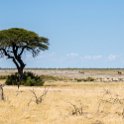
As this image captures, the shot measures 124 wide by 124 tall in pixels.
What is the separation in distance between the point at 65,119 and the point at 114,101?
21.2 feet

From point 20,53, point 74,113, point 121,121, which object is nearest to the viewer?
point 121,121

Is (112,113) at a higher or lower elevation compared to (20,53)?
lower

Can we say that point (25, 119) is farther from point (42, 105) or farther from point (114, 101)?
point (114, 101)

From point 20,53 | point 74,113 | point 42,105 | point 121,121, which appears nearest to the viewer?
point 121,121

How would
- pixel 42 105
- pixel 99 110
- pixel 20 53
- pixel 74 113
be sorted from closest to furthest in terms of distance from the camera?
pixel 74 113
pixel 99 110
pixel 42 105
pixel 20 53

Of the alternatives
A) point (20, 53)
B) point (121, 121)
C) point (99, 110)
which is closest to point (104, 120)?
point (121, 121)

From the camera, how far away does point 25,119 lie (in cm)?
1980

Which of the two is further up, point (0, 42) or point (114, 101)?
point (0, 42)

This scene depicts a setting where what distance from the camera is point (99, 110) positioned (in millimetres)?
22891

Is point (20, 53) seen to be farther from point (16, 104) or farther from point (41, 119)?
point (41, 119)

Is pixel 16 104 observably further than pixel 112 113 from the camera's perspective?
Yes

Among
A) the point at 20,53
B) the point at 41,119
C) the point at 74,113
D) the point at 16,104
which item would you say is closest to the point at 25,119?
the point at 41,119

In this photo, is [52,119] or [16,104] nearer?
[52,119]

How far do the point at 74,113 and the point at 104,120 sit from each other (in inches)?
93.6
